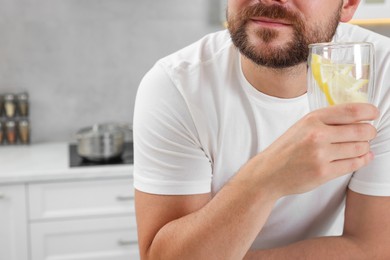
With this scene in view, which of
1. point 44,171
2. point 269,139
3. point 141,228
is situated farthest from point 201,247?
point 44,171

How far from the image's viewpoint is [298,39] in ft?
3.98

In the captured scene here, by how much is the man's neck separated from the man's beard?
9 centimetres

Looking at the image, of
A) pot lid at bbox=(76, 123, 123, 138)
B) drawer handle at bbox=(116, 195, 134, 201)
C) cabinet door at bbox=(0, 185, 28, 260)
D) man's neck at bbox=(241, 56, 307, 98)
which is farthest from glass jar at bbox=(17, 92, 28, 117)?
man's neck at bbox=(241, 56, 307, 98)

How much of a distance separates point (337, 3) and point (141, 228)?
0.68 m

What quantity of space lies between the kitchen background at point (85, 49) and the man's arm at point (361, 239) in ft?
5.82

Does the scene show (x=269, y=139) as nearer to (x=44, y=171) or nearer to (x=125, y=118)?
(x=44, y=171)

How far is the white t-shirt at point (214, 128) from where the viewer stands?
1335mm

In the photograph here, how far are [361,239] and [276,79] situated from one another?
432 millimetres

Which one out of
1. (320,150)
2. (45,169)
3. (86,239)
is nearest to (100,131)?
(45,169)

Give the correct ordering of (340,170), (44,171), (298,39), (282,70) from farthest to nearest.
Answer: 1. (44,171)
2. (282,70)
3. (298,39)
4. (340,170)

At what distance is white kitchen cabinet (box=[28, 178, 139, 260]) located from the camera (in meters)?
2.50

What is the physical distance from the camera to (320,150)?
102 centimetres

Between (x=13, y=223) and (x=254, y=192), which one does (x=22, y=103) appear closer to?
(x=13, y=223)

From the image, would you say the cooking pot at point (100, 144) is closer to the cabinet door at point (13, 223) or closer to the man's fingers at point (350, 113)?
the cabinet door at point (13, 223)
